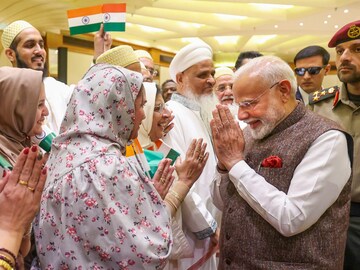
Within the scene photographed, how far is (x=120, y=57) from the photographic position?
Answer: 8.83ft

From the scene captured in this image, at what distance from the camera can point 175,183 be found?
6.83ft

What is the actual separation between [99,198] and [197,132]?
1.52 m

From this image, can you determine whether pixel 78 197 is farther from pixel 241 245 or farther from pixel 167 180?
pixel 241 245

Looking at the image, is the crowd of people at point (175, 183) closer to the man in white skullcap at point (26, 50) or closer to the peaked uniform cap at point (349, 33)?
the peaked uniform cap at point (349, 33)

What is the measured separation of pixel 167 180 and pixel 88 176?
61 cm

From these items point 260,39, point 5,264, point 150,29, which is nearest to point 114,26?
point 5,264

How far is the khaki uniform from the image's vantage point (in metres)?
2.14

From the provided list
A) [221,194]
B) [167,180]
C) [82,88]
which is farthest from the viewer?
[221,194]

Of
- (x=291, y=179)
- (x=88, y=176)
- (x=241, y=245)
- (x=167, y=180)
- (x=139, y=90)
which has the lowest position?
(x=241, y=245)

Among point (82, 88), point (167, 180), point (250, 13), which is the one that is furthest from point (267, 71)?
point (250, 13)

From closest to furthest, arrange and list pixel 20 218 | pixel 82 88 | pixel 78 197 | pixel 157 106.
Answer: pixel 20 218 < pixel 78 197 < pixel 82 88 < pixel 157 106

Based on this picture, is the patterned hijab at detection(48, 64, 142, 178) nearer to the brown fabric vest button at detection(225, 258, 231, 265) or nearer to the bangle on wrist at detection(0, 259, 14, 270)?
the bangle on wrist at detection(0, 259, 14, 270)

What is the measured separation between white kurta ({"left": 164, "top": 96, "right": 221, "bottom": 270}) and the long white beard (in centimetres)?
5

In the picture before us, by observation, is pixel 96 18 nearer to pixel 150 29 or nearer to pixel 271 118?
pixel 271 118
